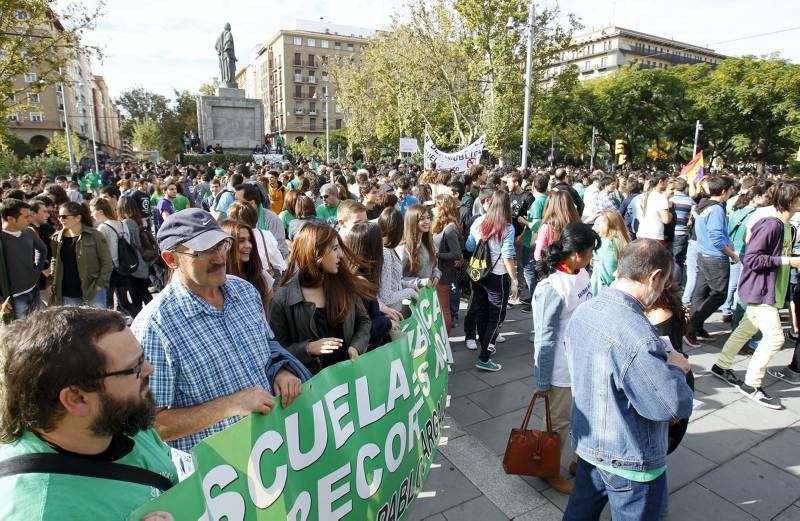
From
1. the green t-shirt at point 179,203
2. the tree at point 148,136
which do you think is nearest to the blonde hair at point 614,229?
the green t-shirt at point 179,203

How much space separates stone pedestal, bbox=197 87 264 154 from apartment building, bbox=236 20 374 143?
158ft

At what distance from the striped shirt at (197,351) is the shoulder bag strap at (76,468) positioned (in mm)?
585

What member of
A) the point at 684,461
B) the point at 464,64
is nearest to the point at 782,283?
the point at 684,461

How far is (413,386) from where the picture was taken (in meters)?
2.62

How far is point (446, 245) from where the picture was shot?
557 centimetres

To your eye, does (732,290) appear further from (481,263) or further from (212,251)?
(212,251)

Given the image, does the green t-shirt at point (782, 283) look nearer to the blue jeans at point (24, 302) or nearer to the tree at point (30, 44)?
the blue jeans at point (24, 302)

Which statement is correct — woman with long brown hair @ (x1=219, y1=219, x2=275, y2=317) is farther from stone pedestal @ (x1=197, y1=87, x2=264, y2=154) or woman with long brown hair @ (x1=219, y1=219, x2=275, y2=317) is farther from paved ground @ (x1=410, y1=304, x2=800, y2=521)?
stone pedestal @ (x1=197, y1=87, x2=264, y2=154)

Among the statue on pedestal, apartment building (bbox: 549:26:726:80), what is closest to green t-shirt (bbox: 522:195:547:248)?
the statue on pedestal

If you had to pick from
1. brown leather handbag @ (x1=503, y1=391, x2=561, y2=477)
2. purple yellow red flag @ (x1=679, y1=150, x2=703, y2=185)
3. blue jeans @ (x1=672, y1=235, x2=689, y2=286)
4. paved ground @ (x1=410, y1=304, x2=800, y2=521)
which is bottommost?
paved ground @ (x1=410, y1=304, x2=800, y2=521)

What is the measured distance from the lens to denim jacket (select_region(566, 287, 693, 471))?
2.05 meters

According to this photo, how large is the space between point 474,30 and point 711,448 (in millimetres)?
21294

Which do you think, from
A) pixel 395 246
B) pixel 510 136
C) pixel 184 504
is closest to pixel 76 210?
pixel 395 246

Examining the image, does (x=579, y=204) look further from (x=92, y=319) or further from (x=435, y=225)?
(x=92, y=319)
